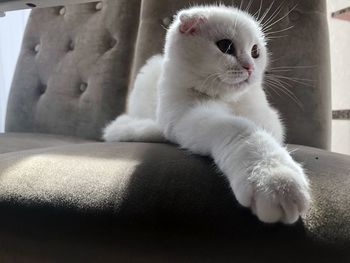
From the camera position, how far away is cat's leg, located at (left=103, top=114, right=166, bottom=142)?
84 centimetres

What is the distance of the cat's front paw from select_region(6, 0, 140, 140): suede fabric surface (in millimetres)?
974

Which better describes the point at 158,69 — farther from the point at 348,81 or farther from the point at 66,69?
the point at 348,81

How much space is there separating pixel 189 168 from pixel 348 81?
1.00 m

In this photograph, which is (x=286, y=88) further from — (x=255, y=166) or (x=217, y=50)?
(x=255, y=166)

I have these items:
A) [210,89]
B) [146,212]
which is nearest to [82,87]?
[210,89]

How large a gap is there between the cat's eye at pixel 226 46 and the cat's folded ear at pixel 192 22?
60mm

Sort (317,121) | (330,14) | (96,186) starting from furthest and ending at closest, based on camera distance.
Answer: (330,14) → (317,121) → (96,186)

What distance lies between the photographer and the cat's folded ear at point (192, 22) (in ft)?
2.72

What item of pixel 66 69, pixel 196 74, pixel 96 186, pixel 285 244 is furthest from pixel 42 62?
pixel 285 244

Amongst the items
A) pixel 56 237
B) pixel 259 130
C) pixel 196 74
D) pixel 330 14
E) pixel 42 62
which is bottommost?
pixel 56 237

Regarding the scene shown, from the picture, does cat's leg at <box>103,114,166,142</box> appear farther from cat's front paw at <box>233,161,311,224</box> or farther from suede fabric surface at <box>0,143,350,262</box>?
cat's front paw at <box>233,161,311,224</box>

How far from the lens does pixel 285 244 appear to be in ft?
1.24

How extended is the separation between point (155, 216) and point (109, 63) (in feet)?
3.34

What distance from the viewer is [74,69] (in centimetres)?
145
